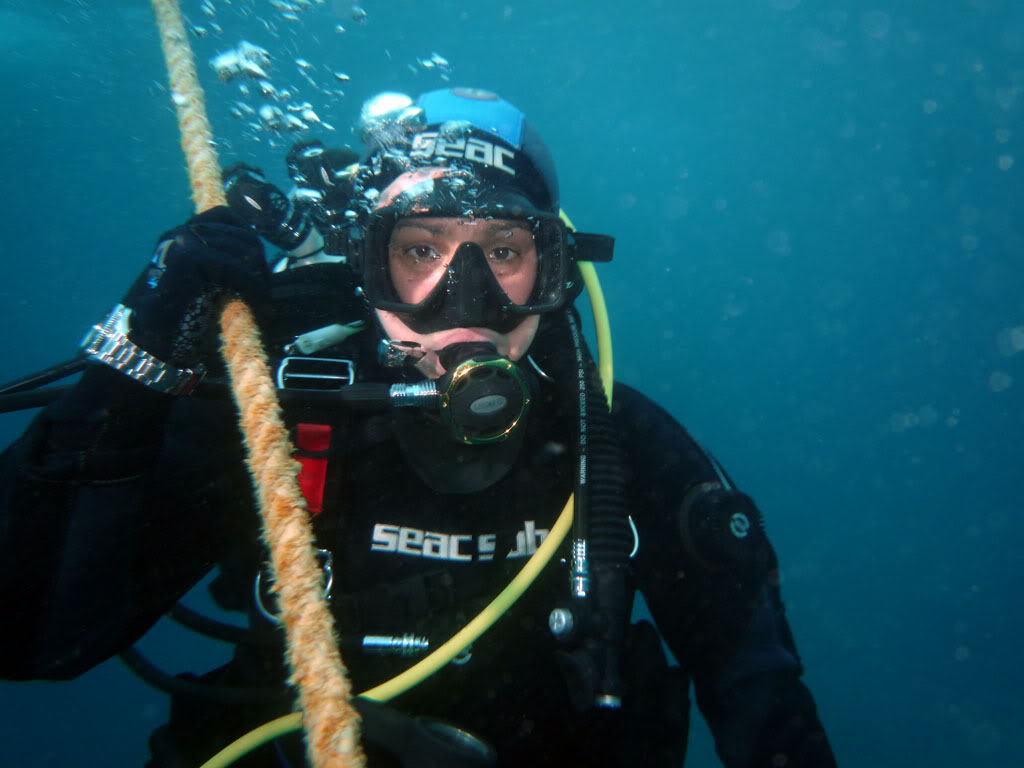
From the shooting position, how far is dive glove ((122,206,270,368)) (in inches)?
67.2

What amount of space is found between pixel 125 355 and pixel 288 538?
3.44 feet

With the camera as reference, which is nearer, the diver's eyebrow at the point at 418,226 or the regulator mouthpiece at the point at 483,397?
the regulator mouthpiece at the point at 483,397

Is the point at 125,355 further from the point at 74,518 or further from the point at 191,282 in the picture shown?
the point at 74,518

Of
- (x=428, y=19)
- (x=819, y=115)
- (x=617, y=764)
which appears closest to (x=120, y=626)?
(x=617, y=764)

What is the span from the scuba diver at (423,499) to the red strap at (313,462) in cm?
1

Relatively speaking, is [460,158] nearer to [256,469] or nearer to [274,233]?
[274,233]

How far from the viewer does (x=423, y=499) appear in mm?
2410

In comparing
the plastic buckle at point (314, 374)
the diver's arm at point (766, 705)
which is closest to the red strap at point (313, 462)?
the plastic buckle at point (314, 374)

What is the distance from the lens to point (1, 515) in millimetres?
1692

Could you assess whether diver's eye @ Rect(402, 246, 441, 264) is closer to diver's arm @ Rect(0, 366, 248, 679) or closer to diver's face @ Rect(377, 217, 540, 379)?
diver's face @ Rect(377, 217, 540, 379)

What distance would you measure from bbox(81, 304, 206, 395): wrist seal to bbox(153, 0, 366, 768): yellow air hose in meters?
0.31

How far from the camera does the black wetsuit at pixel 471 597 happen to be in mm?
2094

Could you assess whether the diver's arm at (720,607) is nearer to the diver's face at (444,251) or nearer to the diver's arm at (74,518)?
the diver's face at (444,251)

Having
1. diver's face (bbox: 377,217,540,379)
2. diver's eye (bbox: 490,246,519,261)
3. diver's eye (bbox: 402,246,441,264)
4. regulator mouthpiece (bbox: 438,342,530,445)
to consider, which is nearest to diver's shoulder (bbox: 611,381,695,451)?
diver's face (bbox: 377,217,540,379)
